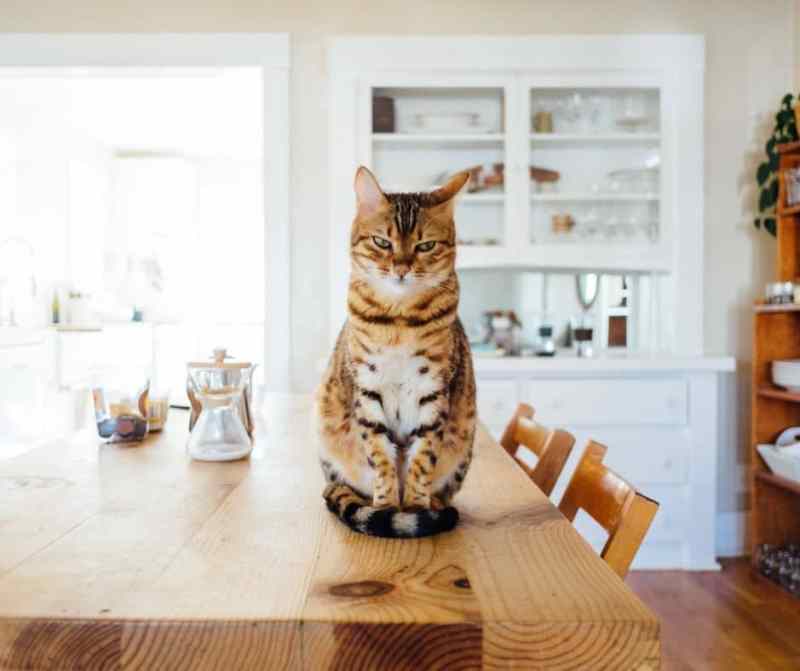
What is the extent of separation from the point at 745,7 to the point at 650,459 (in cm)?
210

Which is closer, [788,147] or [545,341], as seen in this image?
[788,147]

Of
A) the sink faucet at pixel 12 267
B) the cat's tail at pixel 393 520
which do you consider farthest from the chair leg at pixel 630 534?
the sink faucet at pixel 12 267

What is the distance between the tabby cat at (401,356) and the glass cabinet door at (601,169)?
2431 millimetres

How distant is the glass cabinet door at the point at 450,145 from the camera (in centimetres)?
313

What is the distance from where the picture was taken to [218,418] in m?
1.23

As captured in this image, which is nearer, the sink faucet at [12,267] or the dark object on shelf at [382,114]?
the dark object on shelf at [382,114]

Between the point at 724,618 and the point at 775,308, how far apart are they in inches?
47.7

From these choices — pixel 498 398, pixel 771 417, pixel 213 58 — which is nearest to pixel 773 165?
pixel 771 417

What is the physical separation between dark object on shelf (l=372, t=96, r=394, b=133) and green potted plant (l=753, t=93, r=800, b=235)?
165cm

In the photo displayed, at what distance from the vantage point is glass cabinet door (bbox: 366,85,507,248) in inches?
123

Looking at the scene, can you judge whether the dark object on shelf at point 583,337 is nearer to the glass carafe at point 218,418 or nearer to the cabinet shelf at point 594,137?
the cabinet shelf at point 594,137

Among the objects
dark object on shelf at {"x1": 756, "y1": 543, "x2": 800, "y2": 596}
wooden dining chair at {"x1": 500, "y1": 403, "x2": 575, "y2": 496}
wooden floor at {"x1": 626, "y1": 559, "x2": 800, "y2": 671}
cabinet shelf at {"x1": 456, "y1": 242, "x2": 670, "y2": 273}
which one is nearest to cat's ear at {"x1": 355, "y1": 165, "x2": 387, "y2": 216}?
wooden dining chair at {"x1": 500, "y1": 403, "x2": 575, "y2": 496}

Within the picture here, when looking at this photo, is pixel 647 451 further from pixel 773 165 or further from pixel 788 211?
pixel 773 165

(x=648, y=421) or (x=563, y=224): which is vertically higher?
(x=563, y=224)
